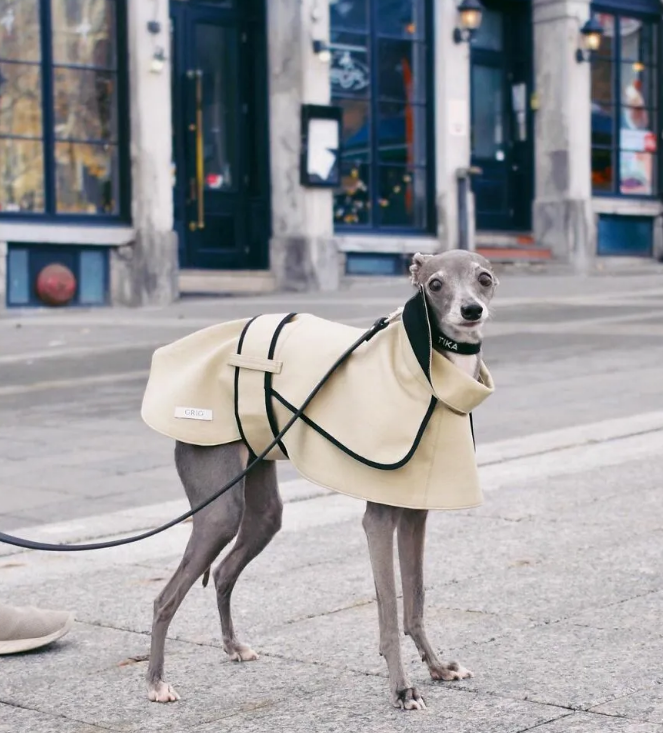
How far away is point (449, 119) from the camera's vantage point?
74.6 feet

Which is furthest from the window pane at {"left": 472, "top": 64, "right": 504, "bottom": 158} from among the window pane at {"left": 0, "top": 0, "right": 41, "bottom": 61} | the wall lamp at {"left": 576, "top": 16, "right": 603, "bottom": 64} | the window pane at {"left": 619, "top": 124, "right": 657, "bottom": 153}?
the window pane at {"left": 0, "top": 0, "right": 41, "bottom": 61}

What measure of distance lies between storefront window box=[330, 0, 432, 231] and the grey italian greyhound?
17.5 metres

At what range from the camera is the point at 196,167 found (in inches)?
834

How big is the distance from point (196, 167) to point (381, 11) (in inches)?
158

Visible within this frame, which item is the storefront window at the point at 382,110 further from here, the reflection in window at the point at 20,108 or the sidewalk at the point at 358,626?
the sidewalk at the point at 358,626

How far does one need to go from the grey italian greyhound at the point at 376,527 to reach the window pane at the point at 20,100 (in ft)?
47.6

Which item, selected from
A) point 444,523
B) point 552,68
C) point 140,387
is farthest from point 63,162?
point 444,523

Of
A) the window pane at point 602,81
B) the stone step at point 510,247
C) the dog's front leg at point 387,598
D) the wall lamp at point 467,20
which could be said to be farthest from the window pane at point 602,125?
the dog's front leg at point 387,598

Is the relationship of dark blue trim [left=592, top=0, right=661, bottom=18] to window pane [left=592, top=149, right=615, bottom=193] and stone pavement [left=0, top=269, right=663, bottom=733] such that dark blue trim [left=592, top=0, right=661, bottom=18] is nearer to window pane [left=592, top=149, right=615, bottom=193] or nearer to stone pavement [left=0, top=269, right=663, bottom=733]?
window pane [left=592, top=149, right=615, bottom=193]

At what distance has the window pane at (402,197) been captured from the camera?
74.4ft

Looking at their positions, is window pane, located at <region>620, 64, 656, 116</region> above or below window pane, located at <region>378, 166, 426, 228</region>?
above

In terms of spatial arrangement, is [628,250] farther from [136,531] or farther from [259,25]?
[136,531]

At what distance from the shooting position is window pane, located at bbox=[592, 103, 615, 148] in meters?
25.5

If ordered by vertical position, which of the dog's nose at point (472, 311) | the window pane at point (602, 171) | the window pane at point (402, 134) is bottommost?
the dog's nose at point (472, 311)
